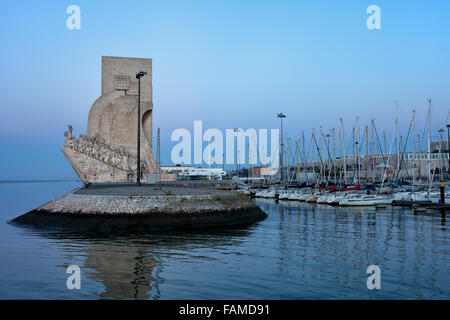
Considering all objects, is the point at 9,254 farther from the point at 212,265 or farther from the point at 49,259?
the point at 212,265

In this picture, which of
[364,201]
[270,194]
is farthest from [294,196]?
[364,201]

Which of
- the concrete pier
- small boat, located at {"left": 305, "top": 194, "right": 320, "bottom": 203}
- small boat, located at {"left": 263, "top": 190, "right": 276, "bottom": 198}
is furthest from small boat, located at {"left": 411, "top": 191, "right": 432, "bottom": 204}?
the concrete pier

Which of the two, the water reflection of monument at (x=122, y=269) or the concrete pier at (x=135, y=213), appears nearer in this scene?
the water reflection of monument at (x=122, y=269)

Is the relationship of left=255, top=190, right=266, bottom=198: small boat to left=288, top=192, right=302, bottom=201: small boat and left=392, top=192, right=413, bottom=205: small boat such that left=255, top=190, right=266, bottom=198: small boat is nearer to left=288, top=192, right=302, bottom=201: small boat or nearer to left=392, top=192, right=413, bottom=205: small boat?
left=288, top=192, right=302, bottom=201: small boat

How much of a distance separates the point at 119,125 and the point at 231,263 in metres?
48.7

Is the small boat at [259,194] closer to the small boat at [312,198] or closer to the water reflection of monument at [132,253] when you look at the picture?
the small boat at [312,198]

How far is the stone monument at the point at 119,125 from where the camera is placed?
2000 inches

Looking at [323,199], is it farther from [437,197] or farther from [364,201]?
[437,197]

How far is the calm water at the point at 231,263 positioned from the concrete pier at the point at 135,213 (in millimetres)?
1378

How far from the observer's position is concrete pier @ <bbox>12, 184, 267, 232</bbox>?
20.1m

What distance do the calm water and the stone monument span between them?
30431 mm

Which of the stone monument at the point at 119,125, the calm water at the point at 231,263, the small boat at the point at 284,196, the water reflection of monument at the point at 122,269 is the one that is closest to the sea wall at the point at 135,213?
the calm water at the point at 231,263
